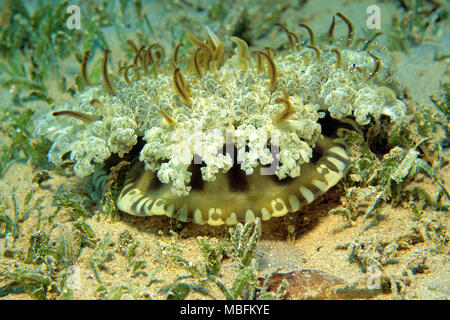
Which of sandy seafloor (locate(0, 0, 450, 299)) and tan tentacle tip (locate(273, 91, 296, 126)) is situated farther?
tan tentacle tip (locate(273, 91, 296, 126))

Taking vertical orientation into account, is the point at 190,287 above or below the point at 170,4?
below

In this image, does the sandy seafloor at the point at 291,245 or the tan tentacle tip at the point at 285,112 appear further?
the tan tentacle tip at the point at 285,112

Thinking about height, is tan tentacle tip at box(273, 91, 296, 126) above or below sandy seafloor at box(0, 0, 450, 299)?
above

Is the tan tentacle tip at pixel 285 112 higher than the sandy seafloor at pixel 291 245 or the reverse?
higher

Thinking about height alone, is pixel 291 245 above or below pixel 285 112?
below

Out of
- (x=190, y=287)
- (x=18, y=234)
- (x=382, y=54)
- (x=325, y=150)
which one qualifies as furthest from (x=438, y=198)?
(x=18, y=234)

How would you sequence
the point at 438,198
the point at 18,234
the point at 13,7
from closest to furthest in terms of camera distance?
the point at 438,198 < the point at 18,234 < the point at 13,7

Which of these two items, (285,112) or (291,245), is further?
(291,245)
